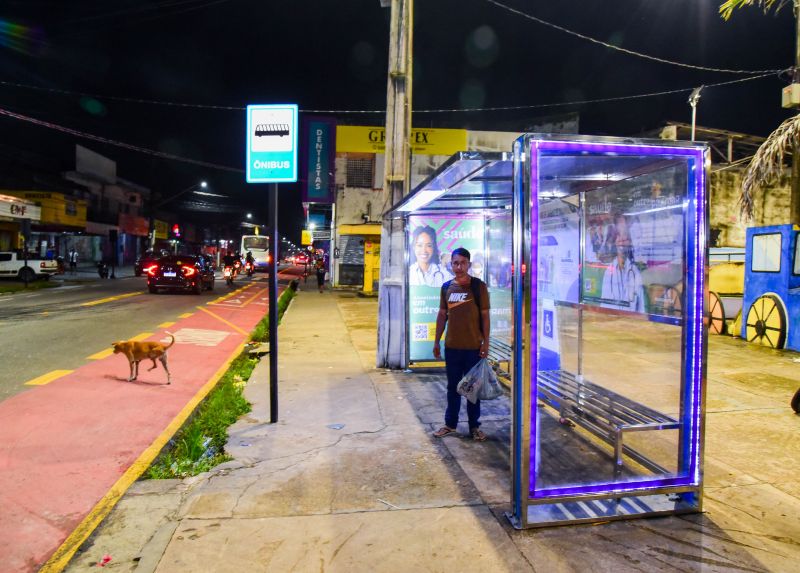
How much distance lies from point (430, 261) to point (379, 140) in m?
20.6

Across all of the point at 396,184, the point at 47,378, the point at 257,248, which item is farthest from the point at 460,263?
the point at 257,248

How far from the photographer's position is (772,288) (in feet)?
34.2

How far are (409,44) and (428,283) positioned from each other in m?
3.79

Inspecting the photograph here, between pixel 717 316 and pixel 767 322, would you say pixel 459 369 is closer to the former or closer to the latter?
pixel 767 322

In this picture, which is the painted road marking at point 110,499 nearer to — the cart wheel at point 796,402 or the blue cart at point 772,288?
the cart wheel at point 796,402

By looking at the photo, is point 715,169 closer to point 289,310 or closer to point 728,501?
point 289,310

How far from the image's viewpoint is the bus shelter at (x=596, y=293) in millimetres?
3457

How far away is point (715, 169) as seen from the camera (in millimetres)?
22344

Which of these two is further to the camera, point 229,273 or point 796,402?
point 229,273

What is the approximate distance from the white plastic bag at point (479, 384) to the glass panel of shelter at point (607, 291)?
1.62 feet

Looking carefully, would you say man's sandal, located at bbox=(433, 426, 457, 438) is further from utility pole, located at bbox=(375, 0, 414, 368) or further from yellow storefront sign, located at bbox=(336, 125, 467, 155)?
yellow storefront sign, located at bbox=(336, 125, 467, 155)

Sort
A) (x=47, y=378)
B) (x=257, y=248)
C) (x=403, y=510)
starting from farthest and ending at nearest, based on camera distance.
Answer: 1. (x=257, y=248)
2. (x=47, y=378)
3. (x=403, y=510)

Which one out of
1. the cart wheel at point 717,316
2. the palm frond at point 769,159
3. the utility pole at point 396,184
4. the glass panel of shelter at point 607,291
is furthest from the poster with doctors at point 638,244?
the cart wheel at point 717,316

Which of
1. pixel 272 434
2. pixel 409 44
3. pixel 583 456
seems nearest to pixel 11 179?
pixel 409 44
